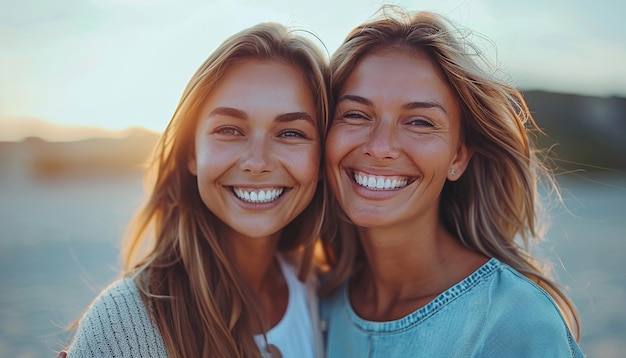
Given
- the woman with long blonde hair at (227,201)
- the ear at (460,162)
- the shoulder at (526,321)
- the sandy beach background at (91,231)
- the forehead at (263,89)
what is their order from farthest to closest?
the sandy beach background at (91,231) < the ear at (460,162) < the forehead at (263,89) < the woman with long blonde hair at (227,201) < the shoulder at (526,321)

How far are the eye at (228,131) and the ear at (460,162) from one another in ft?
2.92

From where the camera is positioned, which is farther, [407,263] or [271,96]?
[407,263]

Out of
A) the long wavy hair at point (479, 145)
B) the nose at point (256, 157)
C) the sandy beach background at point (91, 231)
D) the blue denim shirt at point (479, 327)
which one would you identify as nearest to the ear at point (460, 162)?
the long wavy hair at point (479, 145)

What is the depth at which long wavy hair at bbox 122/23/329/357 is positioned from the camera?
258cm

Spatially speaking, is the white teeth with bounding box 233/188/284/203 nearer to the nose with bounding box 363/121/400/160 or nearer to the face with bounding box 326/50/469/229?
the face with bounding box 326/50/469/229

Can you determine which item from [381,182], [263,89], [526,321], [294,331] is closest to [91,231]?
[294,331]

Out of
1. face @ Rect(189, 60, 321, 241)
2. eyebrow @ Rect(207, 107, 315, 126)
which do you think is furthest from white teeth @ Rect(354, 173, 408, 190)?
eyebrow @ Rect(207, 107, 315, 126)

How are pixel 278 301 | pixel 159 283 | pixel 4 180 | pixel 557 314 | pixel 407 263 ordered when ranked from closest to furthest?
pixel 557 314, pixel 159 283, pixel 407 263, pixel 278 301, pixel 4 180

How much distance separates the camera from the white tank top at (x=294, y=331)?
2.83m

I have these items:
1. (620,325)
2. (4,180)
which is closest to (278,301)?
(620,325)

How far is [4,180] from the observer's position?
25.7ft

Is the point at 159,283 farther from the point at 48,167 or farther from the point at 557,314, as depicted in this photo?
the point at 48,167

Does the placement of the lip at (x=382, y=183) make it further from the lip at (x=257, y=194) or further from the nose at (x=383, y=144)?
the lip at (x=257, y=194)

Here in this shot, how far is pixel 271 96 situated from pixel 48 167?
6.30 meters
